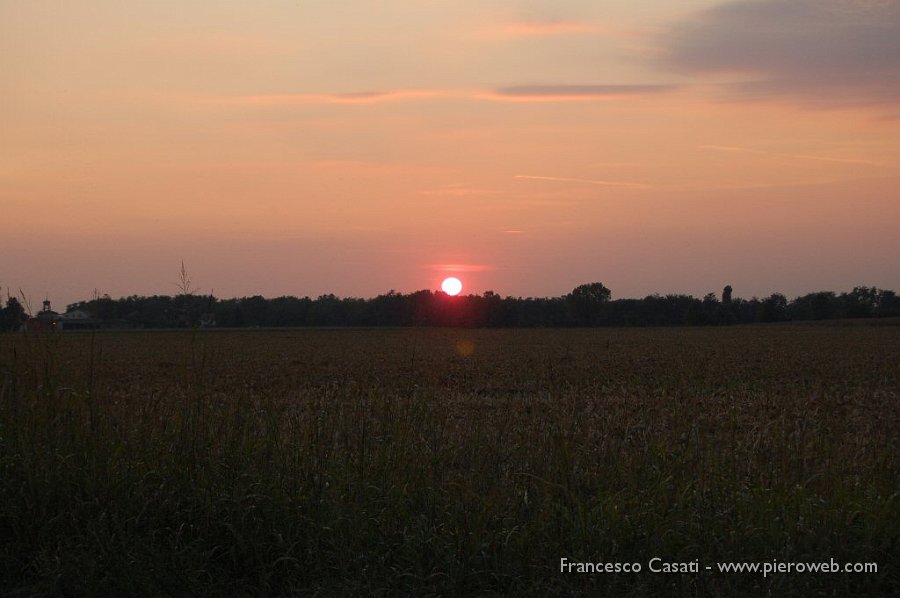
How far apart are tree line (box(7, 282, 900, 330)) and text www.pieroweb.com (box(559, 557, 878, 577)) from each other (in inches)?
4403

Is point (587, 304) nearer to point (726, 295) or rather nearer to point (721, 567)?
point (726, 295)

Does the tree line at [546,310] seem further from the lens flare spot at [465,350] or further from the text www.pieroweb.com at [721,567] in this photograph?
the text www.pieroweb.com at [721,567]

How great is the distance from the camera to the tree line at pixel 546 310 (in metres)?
123

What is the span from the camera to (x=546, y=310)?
449ft

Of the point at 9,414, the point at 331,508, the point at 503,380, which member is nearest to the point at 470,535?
the point at 331,508

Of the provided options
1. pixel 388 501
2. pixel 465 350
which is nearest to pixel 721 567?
pixel 388 501

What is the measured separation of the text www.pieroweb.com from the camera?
4.45 m

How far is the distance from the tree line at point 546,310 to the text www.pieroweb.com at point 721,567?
112 metres

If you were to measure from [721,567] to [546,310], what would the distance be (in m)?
133

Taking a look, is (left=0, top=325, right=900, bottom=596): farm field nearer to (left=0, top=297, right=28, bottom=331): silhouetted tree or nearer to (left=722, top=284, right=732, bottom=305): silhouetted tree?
(left=0, top=297, right=28, bottom=331): silhouetted tree

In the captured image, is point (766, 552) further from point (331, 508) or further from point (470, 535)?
point (331, 508)

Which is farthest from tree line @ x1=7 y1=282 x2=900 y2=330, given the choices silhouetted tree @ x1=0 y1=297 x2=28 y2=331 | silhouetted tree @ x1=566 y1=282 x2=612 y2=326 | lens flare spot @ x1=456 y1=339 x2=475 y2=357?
silhouetted tree @ x1=0 y1=297 x2=28 y2=331

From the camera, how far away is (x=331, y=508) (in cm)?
505

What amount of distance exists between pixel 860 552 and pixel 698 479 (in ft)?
3.83
